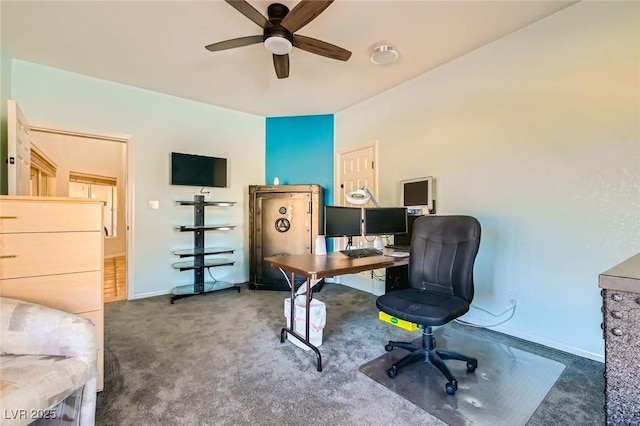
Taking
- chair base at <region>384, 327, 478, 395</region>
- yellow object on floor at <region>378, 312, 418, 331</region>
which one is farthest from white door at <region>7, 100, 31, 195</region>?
yellow object on floor at <region>378, 312, 418, 331</region>

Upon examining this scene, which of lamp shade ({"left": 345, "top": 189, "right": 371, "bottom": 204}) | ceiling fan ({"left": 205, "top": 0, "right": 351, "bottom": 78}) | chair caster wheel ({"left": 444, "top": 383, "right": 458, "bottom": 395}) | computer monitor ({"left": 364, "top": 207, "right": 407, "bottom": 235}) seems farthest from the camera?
lamp shade ({"left": 345, "top": 189, "right": 371, "bottom": 204})

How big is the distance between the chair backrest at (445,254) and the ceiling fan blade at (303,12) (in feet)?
5.40

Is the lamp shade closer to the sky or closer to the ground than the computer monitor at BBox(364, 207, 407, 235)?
closer to the sky

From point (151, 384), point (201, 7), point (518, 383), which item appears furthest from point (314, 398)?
point (201, 7)

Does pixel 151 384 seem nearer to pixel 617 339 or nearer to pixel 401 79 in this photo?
pixel 617 339

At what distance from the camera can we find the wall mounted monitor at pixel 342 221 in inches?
101

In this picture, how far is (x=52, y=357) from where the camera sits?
1162mm

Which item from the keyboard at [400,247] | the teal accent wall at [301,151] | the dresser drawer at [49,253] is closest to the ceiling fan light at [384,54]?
the teal accent wall at [301,151]

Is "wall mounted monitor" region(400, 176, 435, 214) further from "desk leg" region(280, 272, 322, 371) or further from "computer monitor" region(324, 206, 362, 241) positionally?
"desk leg" region(280, 272, 322, 371)

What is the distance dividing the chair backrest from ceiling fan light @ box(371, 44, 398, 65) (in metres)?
1.61

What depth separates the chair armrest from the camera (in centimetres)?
118

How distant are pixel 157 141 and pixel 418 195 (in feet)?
11.2

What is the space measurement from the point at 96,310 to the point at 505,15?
140 inches

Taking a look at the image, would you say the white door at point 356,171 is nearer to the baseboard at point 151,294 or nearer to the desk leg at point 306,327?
the desk leg at point 306,327
